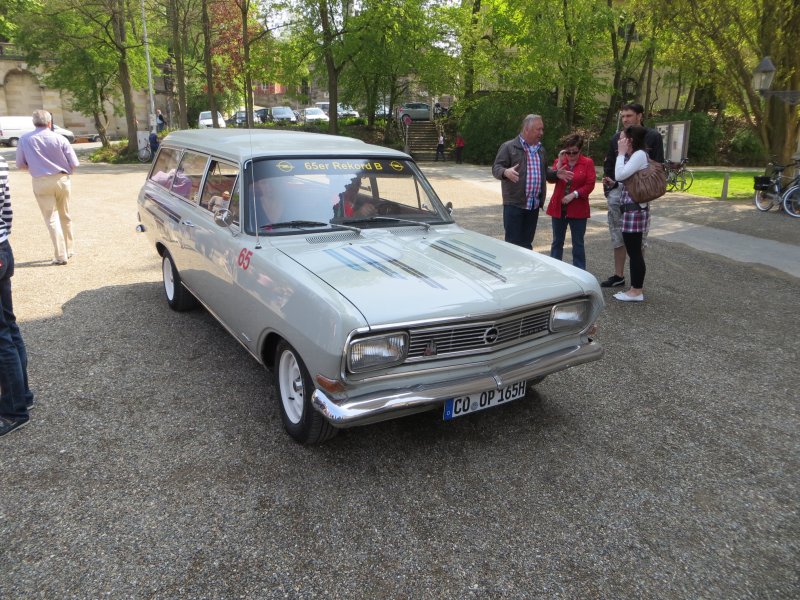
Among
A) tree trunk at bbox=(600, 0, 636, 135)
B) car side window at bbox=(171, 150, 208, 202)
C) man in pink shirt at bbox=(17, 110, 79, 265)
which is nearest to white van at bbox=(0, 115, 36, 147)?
tree trunk at bbox=(600, 0, 636, 135)

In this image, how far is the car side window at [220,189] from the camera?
4.21 meters

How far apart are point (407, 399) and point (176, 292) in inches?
142

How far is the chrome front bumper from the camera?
291 centimetres

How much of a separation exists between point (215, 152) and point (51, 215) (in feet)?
14.0

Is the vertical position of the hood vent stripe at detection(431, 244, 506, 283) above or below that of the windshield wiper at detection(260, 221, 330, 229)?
below

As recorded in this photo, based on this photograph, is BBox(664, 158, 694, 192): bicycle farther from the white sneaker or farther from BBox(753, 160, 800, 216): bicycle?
the white sneaker

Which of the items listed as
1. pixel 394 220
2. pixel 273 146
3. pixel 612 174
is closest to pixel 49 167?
pixel 273 146

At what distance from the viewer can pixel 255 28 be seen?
3759 cm

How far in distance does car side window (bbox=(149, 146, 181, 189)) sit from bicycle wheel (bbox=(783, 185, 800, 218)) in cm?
1287

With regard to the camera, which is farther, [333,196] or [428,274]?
[333,196]

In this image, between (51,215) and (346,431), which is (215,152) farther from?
(51,215)

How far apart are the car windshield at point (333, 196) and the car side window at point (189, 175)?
1.06m

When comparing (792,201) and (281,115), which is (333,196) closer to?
(792,201)

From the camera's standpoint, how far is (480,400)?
10.8ft
